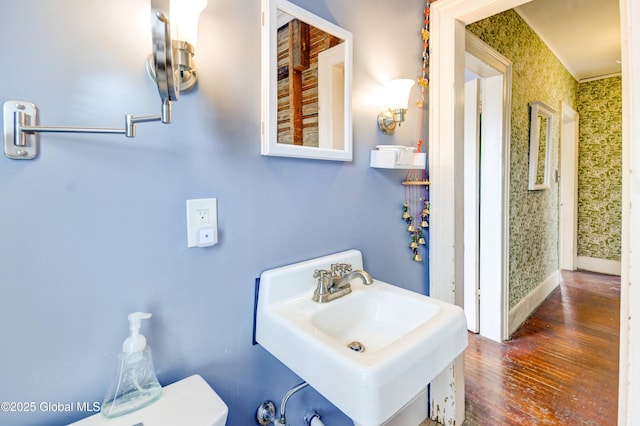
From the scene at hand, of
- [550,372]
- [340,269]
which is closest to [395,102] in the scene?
[340,269]

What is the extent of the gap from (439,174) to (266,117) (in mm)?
914

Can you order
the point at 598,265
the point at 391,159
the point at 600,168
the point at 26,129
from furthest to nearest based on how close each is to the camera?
the point at 598,265 < the point at 600,168 < the point at 391,159 < the point at 26,129

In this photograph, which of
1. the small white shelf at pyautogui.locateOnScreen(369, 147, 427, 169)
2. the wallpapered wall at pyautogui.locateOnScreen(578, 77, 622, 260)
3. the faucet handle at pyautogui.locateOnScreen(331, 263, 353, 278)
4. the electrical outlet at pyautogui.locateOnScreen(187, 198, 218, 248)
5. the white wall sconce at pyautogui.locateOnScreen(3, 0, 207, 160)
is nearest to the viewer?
the white wall sconce at pyautogui.locateOnScreen(3, 0, 207, 160)

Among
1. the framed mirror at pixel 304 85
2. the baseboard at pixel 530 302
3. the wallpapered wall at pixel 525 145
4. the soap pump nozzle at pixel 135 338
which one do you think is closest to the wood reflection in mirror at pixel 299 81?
the framed mirror at pixel 304 85

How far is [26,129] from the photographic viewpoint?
594 millimetres

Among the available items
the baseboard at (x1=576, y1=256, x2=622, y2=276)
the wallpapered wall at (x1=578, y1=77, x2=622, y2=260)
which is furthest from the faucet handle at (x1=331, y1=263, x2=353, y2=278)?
the baseboard at (x1=576, y1=256, x2=622, y2=276)

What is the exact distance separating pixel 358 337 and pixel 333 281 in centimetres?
21

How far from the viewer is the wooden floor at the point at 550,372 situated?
1.62 meters

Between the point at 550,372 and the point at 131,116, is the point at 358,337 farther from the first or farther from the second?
the point at 550,372

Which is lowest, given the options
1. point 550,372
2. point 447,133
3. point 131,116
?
point 550,372

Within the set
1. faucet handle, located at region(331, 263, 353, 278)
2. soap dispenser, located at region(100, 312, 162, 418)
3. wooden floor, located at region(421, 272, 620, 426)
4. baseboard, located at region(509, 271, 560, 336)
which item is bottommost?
wooden floor, located at region(421, 272, 620, 426)

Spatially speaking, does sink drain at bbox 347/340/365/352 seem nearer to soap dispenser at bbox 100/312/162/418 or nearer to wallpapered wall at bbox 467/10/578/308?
soap dispenser at bbox 100/312/162/418

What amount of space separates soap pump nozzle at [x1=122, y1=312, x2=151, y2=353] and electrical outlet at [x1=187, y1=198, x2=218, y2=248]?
7.8 inches

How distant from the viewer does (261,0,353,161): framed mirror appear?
943 millimetres
